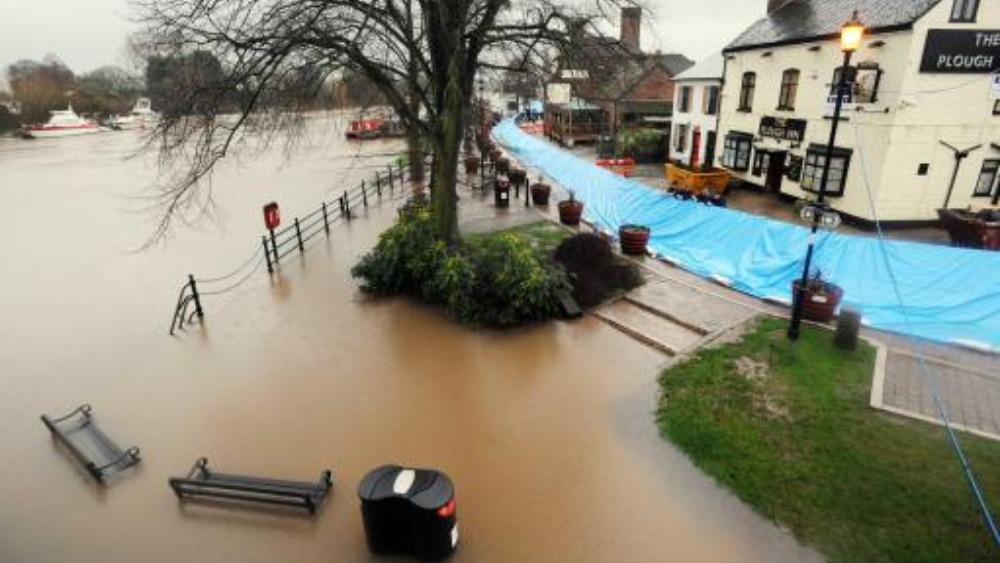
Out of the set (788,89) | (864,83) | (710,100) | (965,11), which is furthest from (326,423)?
(710,100)

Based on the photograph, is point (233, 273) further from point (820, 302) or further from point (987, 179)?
point (987, 179)

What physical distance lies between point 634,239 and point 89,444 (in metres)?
11.6

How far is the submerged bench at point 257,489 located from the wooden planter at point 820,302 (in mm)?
8613

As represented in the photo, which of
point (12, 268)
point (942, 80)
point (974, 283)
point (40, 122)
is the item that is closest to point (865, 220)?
point (942, 80)

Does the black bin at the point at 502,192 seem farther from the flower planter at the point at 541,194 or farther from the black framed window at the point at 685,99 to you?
the black framed window at the point at 685,99

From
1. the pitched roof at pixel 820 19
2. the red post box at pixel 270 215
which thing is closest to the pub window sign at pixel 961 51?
the pitched roof at pixel 820 19

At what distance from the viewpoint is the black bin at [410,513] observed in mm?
5336

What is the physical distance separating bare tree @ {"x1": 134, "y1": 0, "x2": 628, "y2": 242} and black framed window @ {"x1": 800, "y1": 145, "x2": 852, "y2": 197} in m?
10.9

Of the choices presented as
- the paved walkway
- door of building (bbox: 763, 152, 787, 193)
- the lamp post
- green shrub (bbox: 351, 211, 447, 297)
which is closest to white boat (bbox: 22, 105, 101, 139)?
green shrub (bbox: 351, 211, 447, 297)

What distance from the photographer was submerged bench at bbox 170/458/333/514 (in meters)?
6.29

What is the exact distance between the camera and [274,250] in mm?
14719

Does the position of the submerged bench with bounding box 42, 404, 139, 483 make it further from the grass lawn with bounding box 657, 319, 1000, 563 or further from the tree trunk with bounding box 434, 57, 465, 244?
the tree trunk with bounding box 434, 57, 465, 244

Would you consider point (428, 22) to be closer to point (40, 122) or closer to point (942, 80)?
point (942, 80)

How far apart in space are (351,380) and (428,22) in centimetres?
747
